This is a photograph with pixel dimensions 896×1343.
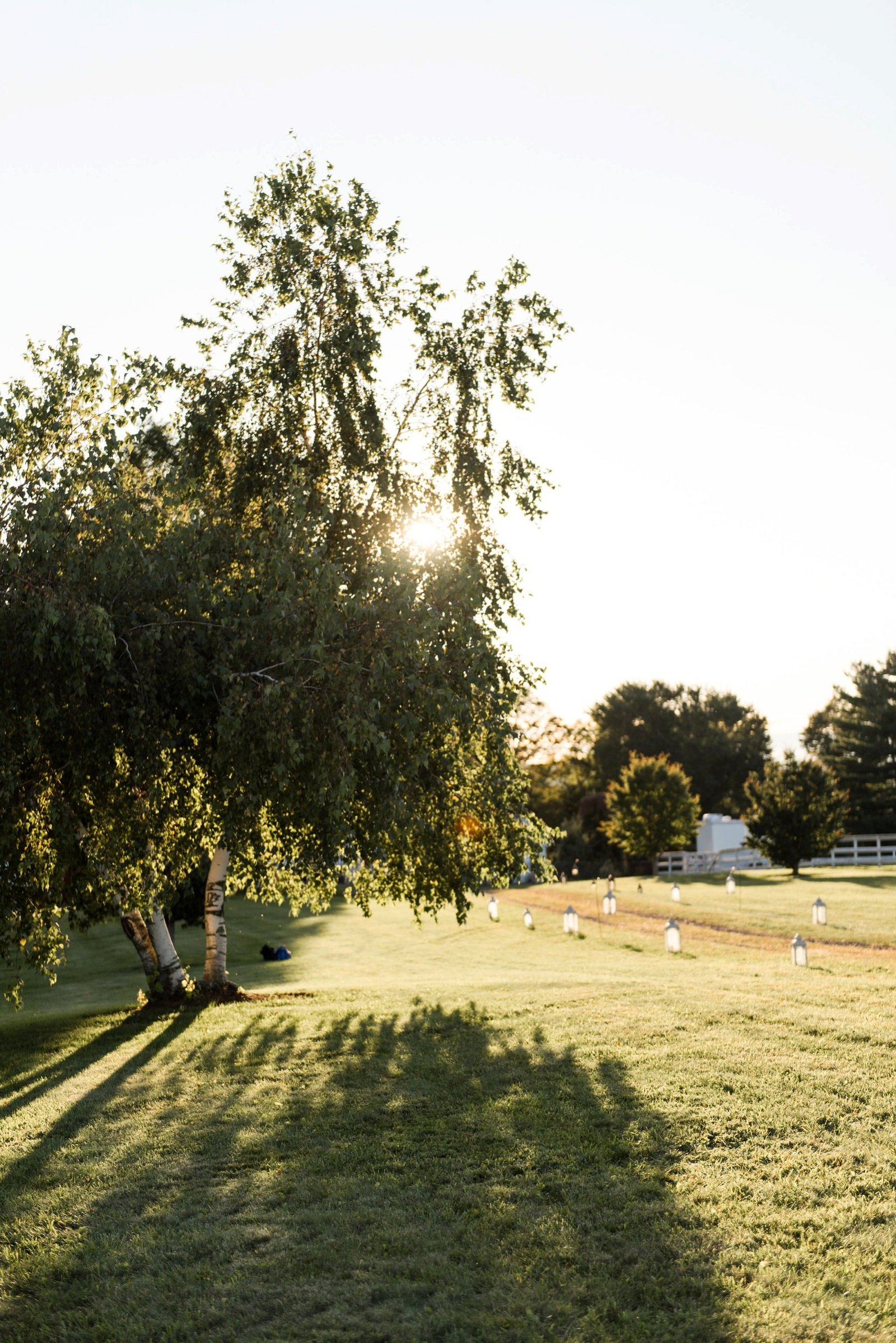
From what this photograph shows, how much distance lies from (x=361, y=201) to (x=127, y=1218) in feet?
50.0

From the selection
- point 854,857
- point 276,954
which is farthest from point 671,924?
point 854,857

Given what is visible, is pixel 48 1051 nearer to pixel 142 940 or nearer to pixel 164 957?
pixel 164 957

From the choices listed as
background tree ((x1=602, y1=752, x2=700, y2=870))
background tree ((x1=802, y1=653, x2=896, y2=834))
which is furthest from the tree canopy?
background tree ((x1=802, y1=653, x2=896, y2=834))

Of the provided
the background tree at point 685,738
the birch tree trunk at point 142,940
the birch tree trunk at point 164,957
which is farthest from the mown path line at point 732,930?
the background tree at point 685,738

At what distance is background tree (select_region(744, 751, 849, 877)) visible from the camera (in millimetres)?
40031

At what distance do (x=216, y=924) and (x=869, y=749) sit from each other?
51486 millimetres

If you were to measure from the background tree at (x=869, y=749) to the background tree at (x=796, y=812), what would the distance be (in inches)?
618

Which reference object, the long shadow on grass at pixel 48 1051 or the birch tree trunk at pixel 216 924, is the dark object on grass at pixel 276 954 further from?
the long shadow on grass at pixel 48 1051

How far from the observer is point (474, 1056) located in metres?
11.3

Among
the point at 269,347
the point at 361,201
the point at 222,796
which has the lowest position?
the point at 222,796

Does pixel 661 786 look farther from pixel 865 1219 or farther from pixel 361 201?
pixel 865 1219

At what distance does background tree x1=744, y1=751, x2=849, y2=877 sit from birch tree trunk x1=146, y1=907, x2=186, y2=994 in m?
28.3

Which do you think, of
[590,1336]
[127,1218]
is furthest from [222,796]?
[590,1336]

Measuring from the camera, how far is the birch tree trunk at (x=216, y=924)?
706 inches
